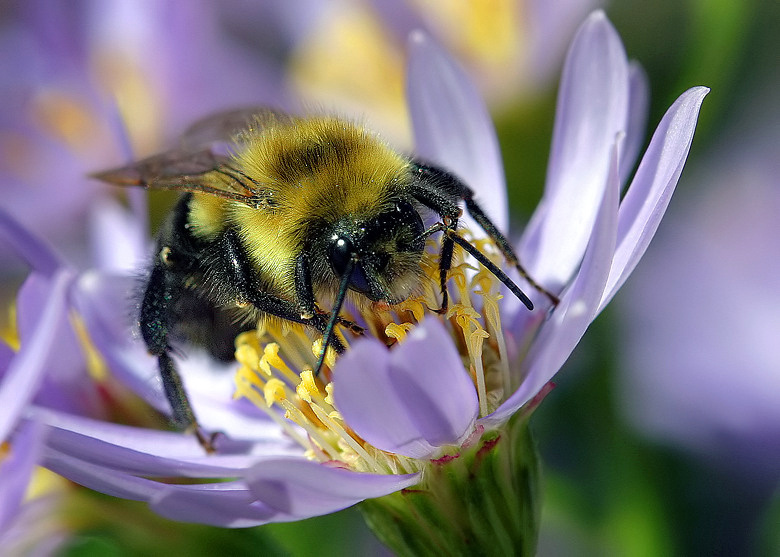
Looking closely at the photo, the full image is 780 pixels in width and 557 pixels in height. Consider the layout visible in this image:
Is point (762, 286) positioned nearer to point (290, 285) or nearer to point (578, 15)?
point (578, 15)

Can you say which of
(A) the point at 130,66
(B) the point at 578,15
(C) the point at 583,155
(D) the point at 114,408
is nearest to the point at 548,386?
(C) the point at 583,155

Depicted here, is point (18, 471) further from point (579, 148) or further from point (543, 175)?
point (543, 175)

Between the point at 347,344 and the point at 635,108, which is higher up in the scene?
the point at 635,108

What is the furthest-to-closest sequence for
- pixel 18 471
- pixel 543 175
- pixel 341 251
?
pixel 543 175 → pixel 341 251 → pixel 18 471

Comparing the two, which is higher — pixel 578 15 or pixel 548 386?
pixel 578 15

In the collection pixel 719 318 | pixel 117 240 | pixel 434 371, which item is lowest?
pixel 719 318

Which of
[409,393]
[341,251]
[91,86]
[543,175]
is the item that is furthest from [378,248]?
[91,86]
